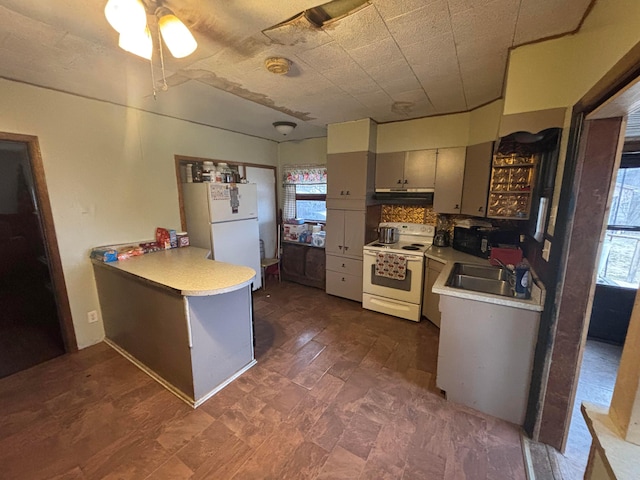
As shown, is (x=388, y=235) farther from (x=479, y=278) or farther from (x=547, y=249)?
(x=547, y=249)

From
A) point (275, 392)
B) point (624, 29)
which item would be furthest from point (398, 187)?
point (275, 392)

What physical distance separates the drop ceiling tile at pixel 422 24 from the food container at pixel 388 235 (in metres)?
2.07

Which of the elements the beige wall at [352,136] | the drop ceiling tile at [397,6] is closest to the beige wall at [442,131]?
the beige wall at [352,136]

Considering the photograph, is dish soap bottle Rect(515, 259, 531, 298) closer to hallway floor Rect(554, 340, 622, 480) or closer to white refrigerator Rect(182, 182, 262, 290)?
hallway floor Rect(554, 340, 622, 480)

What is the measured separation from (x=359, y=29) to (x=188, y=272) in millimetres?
1986

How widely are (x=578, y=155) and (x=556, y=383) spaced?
1.26 m

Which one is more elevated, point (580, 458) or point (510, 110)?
point (510, 110)

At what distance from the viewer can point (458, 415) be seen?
1.80 meters

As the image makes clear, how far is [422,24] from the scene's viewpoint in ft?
4.64

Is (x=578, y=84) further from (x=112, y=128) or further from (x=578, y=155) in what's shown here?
(x=112, y=128)

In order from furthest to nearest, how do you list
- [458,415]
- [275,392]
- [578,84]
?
[275,392] < [458,415] < [578,84]

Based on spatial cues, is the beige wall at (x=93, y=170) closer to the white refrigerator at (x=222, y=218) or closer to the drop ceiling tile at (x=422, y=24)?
the white refrigerator at (x=222, y=218)

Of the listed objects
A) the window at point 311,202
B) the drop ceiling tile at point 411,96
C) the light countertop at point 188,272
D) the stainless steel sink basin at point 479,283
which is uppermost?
the drop ceiling tile at point 411,96

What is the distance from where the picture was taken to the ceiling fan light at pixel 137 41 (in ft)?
3.75
